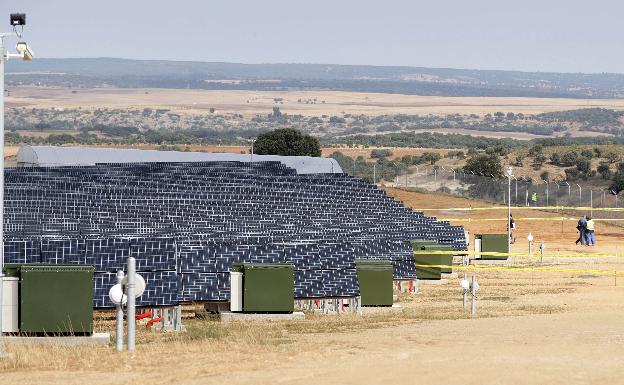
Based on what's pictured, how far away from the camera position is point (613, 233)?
70.6 metres

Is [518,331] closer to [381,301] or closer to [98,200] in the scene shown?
[381,301]

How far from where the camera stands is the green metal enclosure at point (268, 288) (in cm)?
2930

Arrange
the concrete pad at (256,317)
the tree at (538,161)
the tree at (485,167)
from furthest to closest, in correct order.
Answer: the tree at (538,161) → the tree at (485,167) → the concrete pad at (256,317)

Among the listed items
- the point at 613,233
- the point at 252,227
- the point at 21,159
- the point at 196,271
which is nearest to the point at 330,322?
Answer: the point at 196,271

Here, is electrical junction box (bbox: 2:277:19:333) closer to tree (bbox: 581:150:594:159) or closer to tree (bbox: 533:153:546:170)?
tree (bbox: 533:153:546:170)

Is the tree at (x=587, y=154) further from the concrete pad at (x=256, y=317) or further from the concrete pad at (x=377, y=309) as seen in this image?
the concrete pad at (x=256, y=317)

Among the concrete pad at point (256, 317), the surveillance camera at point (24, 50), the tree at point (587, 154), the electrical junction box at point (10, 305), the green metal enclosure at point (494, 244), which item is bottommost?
the green metal enclosure at point (494, 244)

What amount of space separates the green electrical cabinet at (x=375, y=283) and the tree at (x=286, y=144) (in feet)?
226

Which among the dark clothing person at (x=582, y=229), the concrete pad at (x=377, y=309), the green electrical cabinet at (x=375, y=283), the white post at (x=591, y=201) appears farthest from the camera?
the white post at (x=591, y=201)

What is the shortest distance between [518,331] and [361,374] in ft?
21.5

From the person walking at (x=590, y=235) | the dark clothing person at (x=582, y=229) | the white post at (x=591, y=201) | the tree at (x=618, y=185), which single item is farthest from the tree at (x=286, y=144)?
the dark clothing person at (x=582, y=229)

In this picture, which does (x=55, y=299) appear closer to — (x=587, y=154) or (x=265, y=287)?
(x=265, y=287)

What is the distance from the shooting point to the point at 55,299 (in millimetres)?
24562

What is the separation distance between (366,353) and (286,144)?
82.1 m
